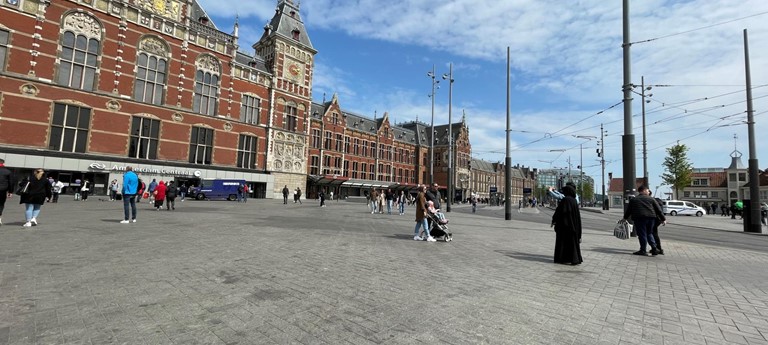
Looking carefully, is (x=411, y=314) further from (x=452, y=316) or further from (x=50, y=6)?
(x=50, y=6)

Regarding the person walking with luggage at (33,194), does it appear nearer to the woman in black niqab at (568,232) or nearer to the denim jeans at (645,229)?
the woman in black niqab at (568,232)

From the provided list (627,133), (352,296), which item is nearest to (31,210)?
(352,296)

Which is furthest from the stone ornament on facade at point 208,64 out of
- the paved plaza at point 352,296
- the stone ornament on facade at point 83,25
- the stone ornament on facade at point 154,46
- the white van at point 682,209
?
the white van at point 682,209

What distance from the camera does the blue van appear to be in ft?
110

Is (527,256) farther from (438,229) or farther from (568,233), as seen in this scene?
(438,229)

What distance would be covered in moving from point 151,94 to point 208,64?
6.46 metres

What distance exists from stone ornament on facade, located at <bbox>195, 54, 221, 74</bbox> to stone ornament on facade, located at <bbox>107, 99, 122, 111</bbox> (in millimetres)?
8169

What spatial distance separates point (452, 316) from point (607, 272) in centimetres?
429

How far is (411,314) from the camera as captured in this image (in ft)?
12.6

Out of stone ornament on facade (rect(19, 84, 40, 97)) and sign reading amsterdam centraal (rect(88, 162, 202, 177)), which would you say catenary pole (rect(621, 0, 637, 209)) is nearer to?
sign reading amsterdam centraal (rect(88, 162, 202, 177))

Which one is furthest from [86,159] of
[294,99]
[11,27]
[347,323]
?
[347,323]

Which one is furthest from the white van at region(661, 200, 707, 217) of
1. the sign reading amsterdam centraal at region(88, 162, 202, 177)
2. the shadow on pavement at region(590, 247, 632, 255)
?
the sign reading amsterdam centraal at region(88, 162, 202, 177)

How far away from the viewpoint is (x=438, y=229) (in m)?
10.5

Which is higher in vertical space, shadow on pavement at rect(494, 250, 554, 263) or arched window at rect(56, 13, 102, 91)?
arched window at rect(56, 13, 102, 91)
